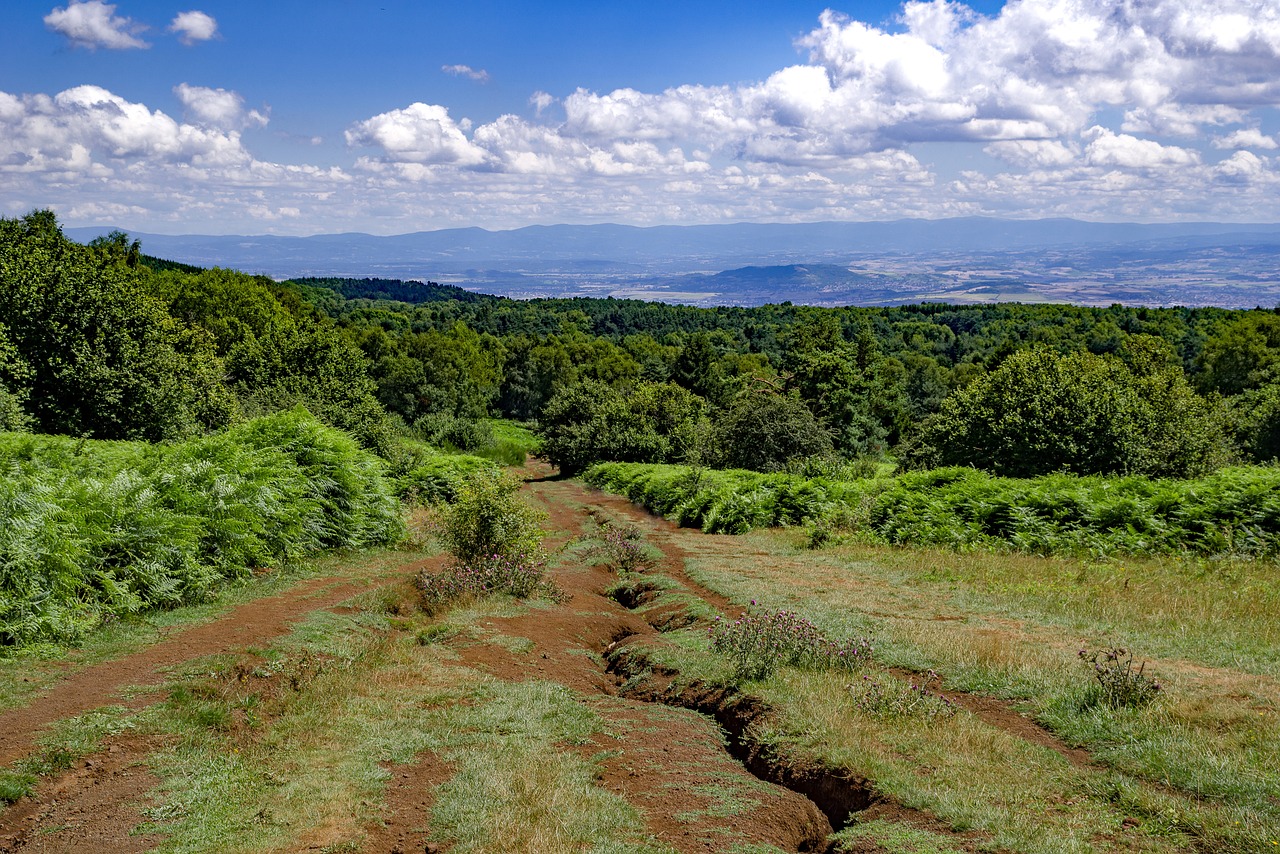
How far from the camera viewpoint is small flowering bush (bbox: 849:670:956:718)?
8461mm

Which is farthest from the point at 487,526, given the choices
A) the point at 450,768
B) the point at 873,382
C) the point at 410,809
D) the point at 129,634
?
the point at 873,382

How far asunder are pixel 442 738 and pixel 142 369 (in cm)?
3186

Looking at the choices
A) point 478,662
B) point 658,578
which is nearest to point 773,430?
point 658,578

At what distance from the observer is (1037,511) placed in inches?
789

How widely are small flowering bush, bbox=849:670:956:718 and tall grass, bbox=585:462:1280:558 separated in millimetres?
11040

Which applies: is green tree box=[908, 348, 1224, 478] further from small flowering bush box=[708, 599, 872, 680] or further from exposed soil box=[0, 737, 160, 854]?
exposed soil box=[0, 737, 160, 854]

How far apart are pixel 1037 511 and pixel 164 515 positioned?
18815 millimetres

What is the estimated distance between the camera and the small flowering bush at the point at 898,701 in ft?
27.8

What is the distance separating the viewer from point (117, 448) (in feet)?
71.1

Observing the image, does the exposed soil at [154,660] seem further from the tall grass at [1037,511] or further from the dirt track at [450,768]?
the tall grass at [1037,511]

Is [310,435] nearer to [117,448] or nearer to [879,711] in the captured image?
[117,448]

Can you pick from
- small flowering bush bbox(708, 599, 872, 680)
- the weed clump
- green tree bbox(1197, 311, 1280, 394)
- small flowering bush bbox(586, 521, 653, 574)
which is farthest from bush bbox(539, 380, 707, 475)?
green tree bbox(1197, 311, 1280, 394)

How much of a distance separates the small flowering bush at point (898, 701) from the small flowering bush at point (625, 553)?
11.7 m

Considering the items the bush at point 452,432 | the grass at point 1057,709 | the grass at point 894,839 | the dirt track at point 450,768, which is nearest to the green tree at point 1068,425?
the grass at point 1057,709
